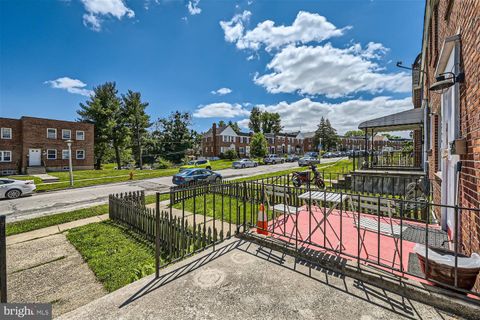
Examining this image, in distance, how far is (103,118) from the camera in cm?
3519

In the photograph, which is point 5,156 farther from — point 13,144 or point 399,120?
point 399,120

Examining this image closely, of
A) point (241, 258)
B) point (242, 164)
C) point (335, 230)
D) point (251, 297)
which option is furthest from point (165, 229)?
point (242, 164)

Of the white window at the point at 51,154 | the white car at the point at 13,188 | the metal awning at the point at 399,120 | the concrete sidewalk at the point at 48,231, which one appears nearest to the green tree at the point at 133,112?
the white window at the point at 51,154

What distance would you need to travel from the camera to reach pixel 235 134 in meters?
56.1

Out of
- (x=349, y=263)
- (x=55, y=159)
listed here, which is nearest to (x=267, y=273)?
(x=349, y=263)

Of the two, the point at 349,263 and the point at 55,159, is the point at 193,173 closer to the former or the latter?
the point at 349,263

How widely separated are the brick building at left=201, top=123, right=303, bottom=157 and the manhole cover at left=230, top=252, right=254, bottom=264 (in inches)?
1923

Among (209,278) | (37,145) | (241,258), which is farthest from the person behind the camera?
(37,145)

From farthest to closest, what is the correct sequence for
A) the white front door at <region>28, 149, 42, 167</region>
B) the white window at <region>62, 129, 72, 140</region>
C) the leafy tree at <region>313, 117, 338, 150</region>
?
the leafy tree at <region>313, 117, 338, 150</region> < the white window at <region>62, 129, 72, 140</region> < the white front door at <region>28, 149, 42, 167</region>

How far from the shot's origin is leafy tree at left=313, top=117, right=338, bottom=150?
6881 cm

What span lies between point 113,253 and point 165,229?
1.46m

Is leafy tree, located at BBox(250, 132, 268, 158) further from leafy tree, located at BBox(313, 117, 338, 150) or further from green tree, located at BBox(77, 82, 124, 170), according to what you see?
leafy tree, located at BBox(313, 117, 338, 150)

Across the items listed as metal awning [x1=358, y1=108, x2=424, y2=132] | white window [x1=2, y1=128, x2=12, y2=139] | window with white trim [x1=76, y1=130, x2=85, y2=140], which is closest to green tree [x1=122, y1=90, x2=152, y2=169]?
window with white trim [x1=76, y1=130, x2=85, y2=140]

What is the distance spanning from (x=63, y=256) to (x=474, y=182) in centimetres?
Answer: 799
